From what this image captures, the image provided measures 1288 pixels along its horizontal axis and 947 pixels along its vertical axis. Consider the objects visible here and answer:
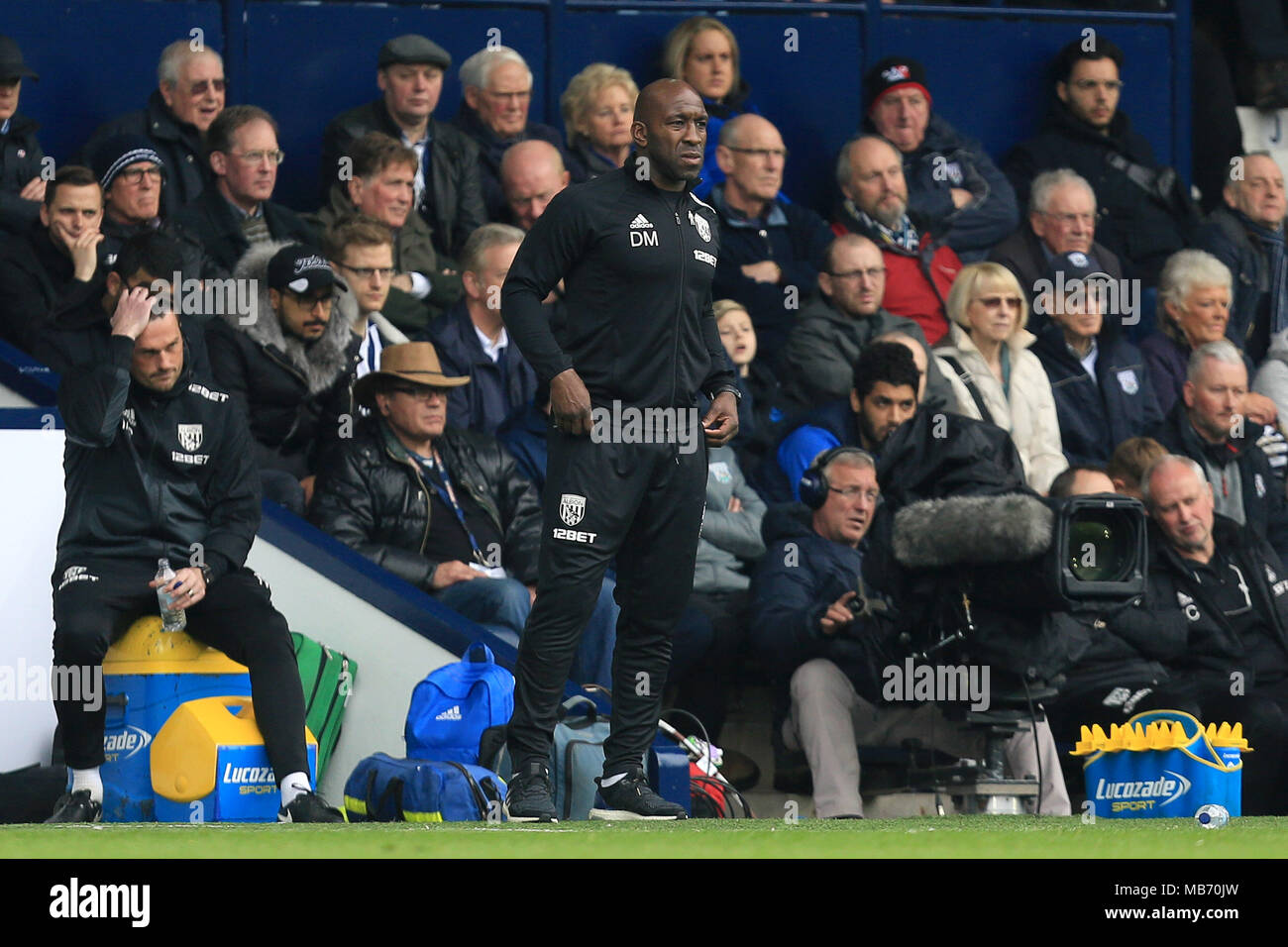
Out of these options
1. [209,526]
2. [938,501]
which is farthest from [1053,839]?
[209,526]

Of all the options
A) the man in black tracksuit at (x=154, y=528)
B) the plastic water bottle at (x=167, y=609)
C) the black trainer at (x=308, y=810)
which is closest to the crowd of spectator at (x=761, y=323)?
the man in black tracksuit at (x=154, y=528)

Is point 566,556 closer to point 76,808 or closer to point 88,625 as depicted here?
point 88,625

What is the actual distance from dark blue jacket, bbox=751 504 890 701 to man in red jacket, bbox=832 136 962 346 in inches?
71.1

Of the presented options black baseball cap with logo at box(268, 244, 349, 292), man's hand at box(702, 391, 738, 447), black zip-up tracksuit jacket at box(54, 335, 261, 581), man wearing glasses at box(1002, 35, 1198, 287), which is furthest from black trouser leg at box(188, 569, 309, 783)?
man wearing glasses at box(1002, 35, 1198, 287)

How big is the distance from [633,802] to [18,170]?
4270 mm

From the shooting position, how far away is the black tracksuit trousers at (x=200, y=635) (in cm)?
653

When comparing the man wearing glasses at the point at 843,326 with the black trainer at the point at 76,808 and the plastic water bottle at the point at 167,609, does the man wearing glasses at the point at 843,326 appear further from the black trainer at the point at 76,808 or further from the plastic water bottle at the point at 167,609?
the black trainer at the point at 76,808

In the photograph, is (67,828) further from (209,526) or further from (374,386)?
(374,386)

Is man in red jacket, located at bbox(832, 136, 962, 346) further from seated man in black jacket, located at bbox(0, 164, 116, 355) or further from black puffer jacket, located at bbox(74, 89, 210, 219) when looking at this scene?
seated man in black jacket, located at bbox(0, 164, 116, 355)

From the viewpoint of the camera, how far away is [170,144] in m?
9.09

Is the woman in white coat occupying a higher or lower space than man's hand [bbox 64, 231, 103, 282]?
lower

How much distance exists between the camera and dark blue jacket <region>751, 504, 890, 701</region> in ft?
25.7

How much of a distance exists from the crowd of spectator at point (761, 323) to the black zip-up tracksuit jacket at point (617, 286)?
169 centimetres

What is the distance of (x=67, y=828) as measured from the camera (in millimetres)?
5777
